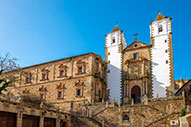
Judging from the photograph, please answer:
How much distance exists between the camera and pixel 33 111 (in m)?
22.1

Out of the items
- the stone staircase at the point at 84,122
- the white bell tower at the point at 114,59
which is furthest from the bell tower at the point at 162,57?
the stone staircase at the point at 84,122

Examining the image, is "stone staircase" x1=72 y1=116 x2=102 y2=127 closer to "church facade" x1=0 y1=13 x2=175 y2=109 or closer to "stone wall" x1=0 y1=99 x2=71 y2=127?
"stone wall" x1=0 y1=99 x2=71 y2=127

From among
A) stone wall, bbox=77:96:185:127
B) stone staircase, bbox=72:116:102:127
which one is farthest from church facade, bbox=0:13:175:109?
stone staircase, bbox=72:116:102:127

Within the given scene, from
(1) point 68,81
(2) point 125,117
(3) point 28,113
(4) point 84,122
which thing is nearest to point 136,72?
(2) point 125,117

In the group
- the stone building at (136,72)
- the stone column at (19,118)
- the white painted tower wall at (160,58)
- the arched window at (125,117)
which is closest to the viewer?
the stone column at (19,118)

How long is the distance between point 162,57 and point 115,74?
8120 millimetres

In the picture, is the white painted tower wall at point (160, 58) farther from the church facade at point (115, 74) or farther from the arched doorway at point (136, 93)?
the arched doorway at point (136, 93)

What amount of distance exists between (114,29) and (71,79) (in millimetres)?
12715

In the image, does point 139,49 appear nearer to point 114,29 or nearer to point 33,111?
point 114,29

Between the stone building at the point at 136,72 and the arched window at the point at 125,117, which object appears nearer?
the arched window at the point at 125,117

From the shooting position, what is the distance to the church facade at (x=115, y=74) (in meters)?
31.7

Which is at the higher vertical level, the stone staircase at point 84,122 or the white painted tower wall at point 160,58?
the white painted tower wall at point 160,58

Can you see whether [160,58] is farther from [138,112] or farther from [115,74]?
[138,112]

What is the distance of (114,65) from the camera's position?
3584 centimetres
